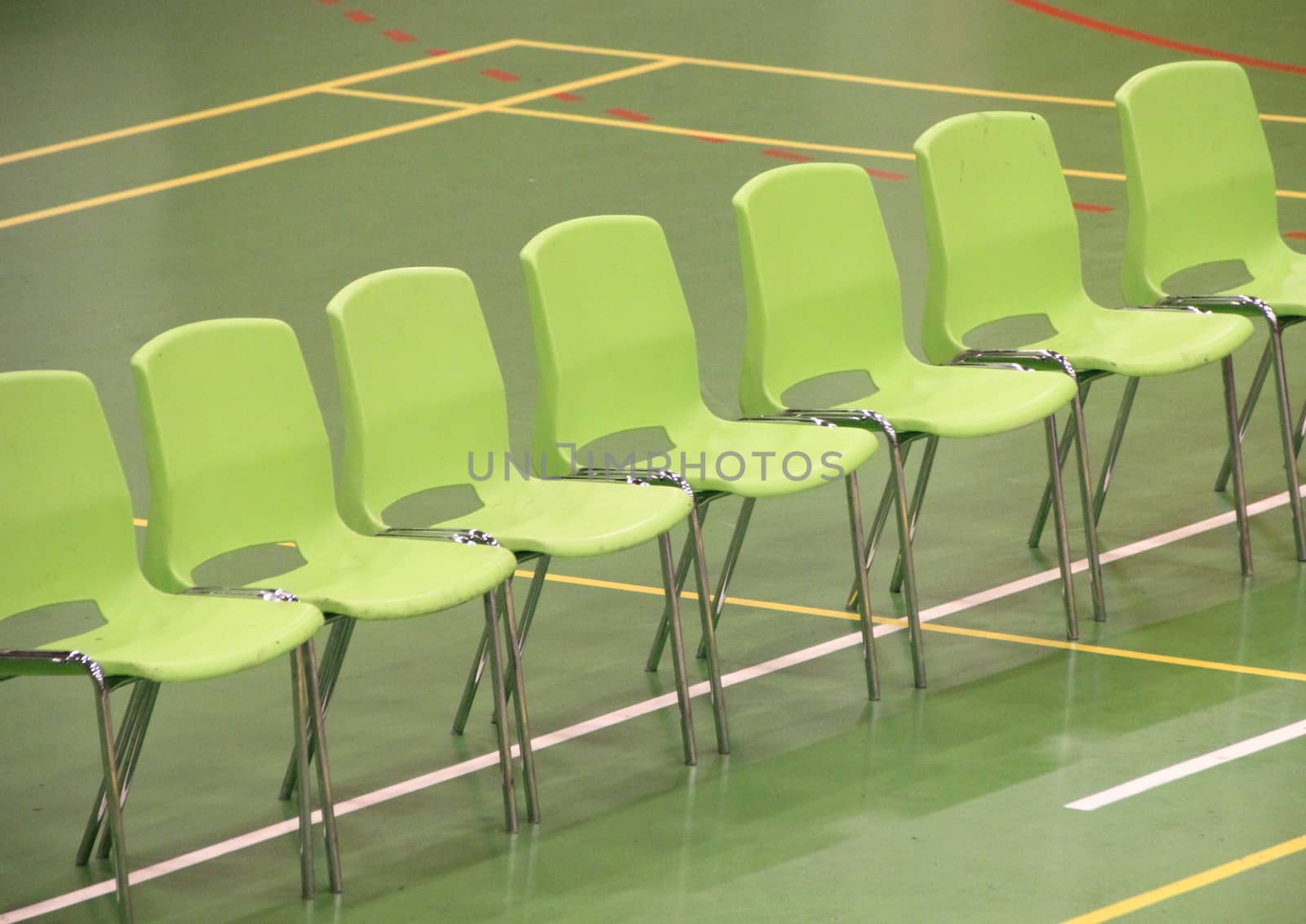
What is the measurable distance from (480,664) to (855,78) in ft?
25.4

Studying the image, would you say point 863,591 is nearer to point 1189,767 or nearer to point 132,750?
point 1189,767

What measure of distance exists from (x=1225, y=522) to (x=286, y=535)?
3102mm

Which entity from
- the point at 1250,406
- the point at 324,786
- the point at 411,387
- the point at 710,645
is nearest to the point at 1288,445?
the point at 1250,406

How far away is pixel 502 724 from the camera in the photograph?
527 cm

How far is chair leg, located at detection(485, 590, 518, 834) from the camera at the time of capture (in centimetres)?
528

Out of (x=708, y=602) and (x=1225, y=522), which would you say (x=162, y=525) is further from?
(x=1225, y=522)

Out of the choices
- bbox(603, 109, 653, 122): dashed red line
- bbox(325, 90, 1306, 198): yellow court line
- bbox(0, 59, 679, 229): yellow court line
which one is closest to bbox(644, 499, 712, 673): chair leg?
bbox(325, 90, 1306, 198): yellow court line

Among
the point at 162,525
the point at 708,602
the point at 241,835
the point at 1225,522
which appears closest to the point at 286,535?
the point at 162,525

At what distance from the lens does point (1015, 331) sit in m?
8.93

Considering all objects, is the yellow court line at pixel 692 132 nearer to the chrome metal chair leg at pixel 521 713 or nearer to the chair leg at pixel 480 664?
the chair leg at pixel 480 664

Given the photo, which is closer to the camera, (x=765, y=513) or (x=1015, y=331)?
(x=765, y=513)

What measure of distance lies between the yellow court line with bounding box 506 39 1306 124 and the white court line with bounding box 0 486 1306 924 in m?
5.11

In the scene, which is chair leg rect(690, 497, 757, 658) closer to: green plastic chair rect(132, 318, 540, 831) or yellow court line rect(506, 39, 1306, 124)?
green plastic chair rect(132, 318, 540, 831)

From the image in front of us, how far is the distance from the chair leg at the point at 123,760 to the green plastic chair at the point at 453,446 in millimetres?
763
